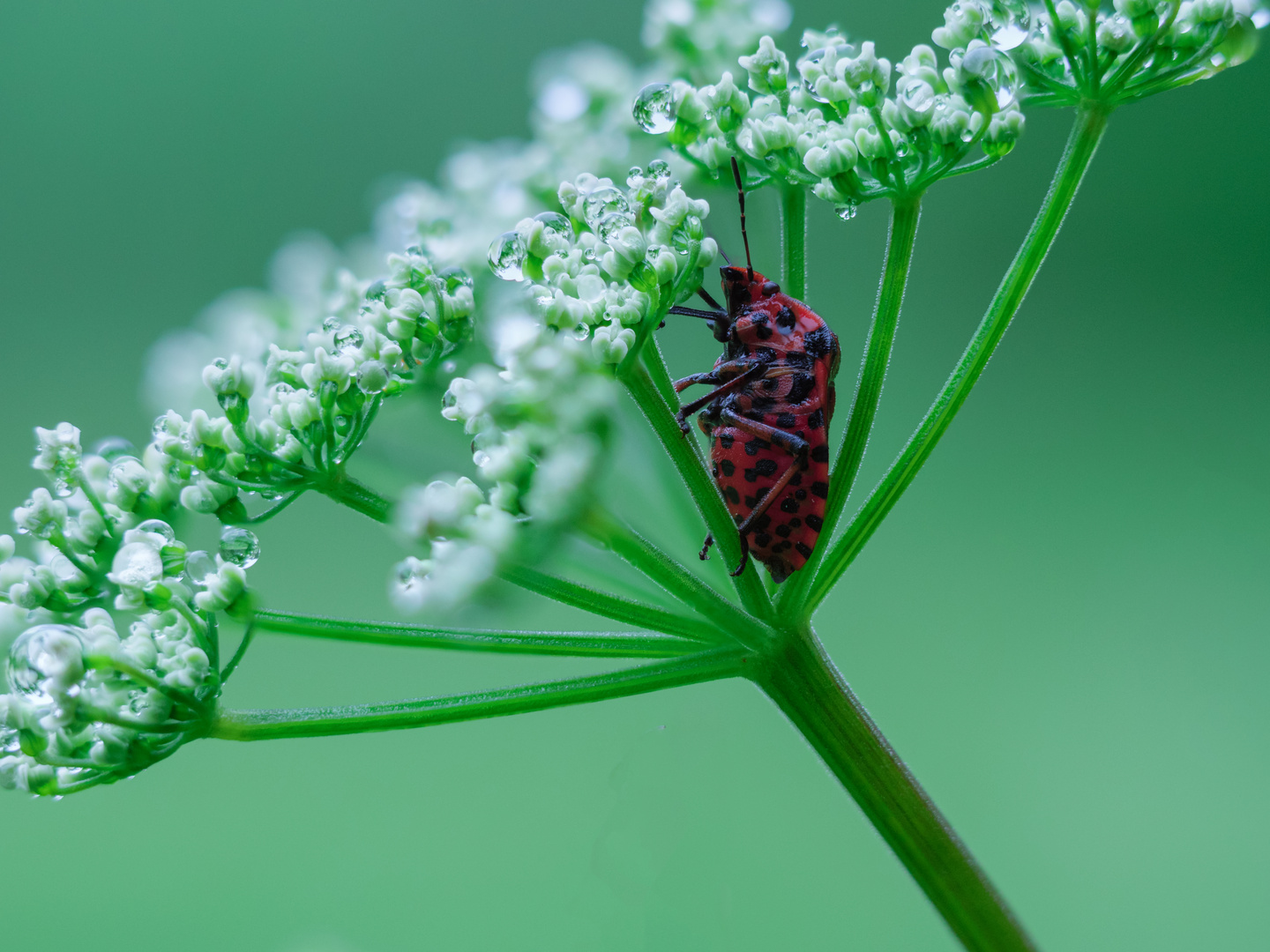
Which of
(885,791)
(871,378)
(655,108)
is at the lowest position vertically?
(885,791)

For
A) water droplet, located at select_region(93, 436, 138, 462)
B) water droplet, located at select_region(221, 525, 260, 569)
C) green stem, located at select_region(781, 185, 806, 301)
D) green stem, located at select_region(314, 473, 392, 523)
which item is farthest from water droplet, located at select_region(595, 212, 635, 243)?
water droplet, located at select_region(93, 436, 138, 462)

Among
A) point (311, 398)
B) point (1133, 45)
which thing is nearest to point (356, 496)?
point (311, 398)

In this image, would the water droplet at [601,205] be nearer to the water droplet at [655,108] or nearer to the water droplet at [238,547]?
the water droplet at [655,108]

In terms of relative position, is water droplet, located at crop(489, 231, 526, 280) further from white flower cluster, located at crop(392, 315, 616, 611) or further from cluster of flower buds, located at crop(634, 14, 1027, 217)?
cluster of flower buds, located at crop(634, 14, 1027, 217)

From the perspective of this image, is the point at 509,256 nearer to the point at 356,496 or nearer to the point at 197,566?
the point at 356,496

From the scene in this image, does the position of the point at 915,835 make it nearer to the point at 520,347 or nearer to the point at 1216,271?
Result: the point at 520,347

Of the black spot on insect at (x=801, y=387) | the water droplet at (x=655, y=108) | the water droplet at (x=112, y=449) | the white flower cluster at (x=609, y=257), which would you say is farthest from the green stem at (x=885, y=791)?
the water droplet at (x=112, y=449)

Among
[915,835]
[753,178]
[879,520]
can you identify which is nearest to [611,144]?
[753,178]
